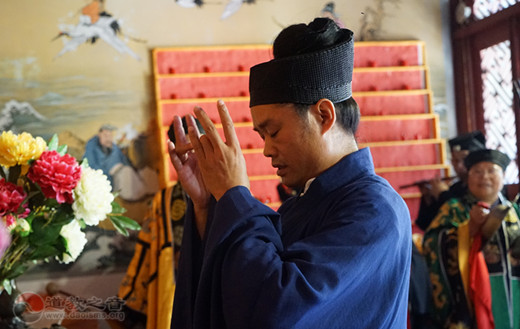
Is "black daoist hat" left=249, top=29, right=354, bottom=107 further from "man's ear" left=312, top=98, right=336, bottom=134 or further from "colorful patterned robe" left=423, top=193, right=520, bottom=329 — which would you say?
"colorful patterned robe" left=423, top=193, right=520, bottom=329

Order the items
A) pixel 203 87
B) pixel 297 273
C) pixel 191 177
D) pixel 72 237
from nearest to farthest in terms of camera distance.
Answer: pixel 297 273, pixel 191 177, pixel 72 237, pixel 203 87

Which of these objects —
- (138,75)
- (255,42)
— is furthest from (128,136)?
(255,42)

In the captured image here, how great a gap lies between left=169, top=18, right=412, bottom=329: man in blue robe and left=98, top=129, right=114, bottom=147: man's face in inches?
126

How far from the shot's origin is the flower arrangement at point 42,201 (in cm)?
160

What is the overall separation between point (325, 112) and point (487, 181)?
2645 mm

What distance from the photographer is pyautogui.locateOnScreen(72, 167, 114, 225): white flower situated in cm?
164

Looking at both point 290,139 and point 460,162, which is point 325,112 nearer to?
point 290,139

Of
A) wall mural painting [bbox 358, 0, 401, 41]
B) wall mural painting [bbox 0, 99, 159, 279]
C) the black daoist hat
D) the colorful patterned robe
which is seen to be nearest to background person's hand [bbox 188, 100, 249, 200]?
the black daoist hat

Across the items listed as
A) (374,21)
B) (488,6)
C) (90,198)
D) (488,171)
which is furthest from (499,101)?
(90,198)

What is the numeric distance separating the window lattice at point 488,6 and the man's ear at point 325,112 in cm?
355

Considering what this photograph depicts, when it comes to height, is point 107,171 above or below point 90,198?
below

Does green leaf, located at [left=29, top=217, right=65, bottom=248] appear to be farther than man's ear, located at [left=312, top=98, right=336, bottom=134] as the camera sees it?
Yes

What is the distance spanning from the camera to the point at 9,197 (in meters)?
1.58

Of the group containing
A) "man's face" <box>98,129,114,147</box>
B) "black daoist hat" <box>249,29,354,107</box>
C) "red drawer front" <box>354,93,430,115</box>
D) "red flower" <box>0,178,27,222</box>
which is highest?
"black daoist hat" <box>249,29,354,107</box>
